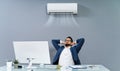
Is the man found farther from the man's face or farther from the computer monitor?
the computer monitor

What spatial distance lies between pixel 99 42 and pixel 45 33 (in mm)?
1226

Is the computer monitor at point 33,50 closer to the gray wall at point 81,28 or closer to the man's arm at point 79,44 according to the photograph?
the man's arm at point 79,44

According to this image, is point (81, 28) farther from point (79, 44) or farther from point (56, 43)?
point (56, 43)

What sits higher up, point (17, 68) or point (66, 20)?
point (66, 20)

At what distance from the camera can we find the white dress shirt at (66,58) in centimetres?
378

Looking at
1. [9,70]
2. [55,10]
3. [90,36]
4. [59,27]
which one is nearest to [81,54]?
[90,36]

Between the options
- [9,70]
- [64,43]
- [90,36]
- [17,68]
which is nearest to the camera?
[9,70]

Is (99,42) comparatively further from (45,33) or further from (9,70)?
(9,70)

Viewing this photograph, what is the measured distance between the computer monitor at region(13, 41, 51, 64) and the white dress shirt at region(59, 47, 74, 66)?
0.93 meters

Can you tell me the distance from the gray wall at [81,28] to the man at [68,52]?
0.32 m

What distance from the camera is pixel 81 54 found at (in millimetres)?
4289

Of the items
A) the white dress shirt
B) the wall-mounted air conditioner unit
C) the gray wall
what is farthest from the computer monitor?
the wall-mounted air conditioner unit

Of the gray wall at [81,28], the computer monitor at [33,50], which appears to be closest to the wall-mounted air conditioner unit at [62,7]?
the gray wall at [81,28]

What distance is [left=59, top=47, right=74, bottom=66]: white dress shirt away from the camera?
3777 mm
